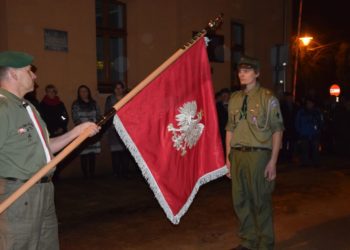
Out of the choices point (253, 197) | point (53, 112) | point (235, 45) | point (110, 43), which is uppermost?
point (235, 45)

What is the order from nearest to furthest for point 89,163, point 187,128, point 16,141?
point 16,141
point 187,128
point 89,163

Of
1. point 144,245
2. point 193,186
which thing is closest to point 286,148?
point 144,245

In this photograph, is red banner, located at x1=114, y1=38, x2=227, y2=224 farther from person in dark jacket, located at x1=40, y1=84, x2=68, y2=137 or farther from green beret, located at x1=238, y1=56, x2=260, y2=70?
person in dark jacket, located at x1=40, y1=84, x2=68, y2=137

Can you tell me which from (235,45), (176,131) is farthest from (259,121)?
(235,45)

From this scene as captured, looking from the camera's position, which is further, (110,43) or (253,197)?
(110,43)

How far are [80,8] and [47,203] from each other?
7136mm

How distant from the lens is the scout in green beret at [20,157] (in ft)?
10.1

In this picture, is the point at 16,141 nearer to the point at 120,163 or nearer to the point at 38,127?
the point at 38,127

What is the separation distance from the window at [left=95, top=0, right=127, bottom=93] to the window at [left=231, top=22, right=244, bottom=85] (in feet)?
14.0

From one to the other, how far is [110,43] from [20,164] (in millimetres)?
7992

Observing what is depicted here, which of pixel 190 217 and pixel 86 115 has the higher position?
pixel 86 115

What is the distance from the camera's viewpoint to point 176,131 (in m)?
4.04

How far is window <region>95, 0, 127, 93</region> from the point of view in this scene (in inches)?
415

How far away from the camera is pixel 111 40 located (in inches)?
425
